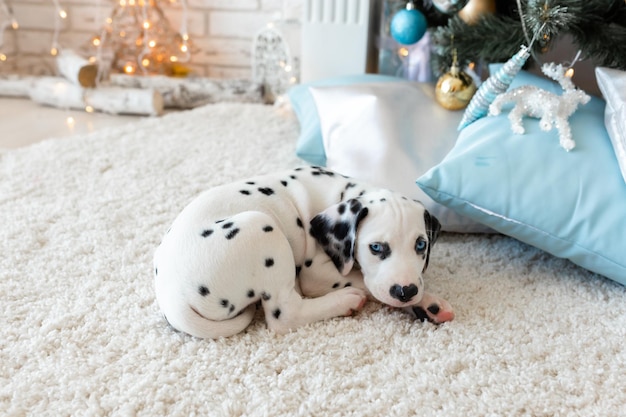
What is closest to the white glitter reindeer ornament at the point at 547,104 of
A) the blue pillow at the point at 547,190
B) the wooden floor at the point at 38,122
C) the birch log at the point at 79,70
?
the blue pillow at the point at 547,190

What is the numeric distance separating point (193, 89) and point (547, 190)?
1.92 metres

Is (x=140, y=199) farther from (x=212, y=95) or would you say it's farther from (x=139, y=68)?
(x=139, y=68)

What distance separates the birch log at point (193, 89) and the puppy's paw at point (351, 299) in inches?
73.3

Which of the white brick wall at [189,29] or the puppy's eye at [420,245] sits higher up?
the white brick wall at [189,29]

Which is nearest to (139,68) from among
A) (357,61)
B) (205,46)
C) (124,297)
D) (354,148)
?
(205,46)

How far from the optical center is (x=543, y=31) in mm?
1582

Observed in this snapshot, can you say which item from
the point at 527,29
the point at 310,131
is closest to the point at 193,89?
the point at 310,131

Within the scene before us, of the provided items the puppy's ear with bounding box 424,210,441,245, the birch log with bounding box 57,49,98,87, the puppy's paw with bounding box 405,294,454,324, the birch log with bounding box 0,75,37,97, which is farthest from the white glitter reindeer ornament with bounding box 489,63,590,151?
the birch log with bounding box 0,75,37,97

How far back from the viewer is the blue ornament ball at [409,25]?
6.66 ft

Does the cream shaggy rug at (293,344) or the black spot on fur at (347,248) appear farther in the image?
the black spot on fur at (347,248)

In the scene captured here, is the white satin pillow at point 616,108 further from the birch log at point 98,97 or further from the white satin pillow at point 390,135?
the birch log at point 98,97

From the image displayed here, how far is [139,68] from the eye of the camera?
10.3 feet

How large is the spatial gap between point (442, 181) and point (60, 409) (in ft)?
2.96

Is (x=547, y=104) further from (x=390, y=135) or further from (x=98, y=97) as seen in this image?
(x=98, y=97)
